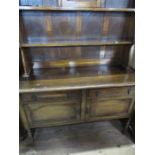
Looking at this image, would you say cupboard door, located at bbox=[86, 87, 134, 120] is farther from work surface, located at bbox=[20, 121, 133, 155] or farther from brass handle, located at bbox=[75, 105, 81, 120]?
work surface, located at bbox=[20, 121, 133, 155]

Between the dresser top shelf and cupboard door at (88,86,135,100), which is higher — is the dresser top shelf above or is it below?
above

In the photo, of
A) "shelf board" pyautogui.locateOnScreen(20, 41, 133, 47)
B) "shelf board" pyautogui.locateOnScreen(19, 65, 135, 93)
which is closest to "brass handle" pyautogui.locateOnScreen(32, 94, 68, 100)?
"shelf board" pyautogui.locateOnScreen(19, 65, 135, 93)

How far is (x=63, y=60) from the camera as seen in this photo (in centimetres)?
187

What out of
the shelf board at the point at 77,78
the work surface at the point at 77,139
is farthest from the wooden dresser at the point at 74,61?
the work surface at the point at 77,139

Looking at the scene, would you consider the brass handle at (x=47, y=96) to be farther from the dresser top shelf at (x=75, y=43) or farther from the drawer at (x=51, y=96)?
the dresser top shelf at (x=75, y=43)

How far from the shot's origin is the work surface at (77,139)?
1.77 metres

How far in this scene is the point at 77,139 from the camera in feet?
6.26

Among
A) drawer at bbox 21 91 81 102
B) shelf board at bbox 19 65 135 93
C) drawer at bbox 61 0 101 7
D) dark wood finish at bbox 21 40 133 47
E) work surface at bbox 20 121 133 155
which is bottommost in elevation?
work surface at bbox 20 121 133 155

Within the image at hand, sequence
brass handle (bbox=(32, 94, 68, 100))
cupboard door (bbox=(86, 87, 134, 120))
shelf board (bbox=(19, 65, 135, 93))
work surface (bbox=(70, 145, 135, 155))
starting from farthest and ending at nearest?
work surface (bbox=(70, 145, 135, 155)) < cupboard door (bbox=(86, 87, 134, 120)) < brass handle (bbox=(32, 94, 68, 100)) < shelf board (bbox=(19, 65, 135, 93))

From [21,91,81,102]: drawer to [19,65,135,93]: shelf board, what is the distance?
0.36 feet

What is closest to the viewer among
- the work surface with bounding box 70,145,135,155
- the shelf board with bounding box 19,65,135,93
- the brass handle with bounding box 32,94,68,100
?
the shelf board with bounding box 19,65,135,93

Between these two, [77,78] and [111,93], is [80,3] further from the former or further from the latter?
[111,93]

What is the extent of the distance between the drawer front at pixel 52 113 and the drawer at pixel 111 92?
193 mm

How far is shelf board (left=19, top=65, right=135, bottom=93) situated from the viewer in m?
1.41
